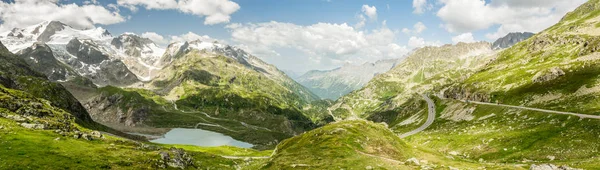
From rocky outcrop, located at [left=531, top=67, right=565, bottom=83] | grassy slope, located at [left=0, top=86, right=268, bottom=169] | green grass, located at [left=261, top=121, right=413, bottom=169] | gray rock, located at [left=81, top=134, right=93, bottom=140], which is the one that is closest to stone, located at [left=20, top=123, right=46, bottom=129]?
grassy slope, located at [left=0, top=86, right=268, bottom=169]

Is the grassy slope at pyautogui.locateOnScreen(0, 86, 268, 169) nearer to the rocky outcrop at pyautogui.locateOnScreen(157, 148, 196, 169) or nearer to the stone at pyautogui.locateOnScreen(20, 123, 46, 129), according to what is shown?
the rocky outcrop at pyautogui.locateOnScreen(157, 148, 196, 169)

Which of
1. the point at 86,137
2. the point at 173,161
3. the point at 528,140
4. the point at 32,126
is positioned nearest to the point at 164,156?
the point at 173,161

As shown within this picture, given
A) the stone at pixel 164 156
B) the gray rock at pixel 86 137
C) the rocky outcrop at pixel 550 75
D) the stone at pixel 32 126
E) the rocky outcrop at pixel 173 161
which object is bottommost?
the rocky outcrop at pixel 173 161

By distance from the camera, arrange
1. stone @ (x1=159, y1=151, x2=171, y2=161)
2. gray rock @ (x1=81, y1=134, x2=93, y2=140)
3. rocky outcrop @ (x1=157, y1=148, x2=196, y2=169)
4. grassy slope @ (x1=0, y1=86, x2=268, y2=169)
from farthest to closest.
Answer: gray rock @ (x1=81, y1=134, x2=93, y2=140) → stone @ (x1=159, y1=151, x2=171, y2=161) → rocky outcrop @ (x1=157, y1=148, x2=196, y2=169) → grassy slope @ (x1=0, y1=86, x2=268, y2=169)

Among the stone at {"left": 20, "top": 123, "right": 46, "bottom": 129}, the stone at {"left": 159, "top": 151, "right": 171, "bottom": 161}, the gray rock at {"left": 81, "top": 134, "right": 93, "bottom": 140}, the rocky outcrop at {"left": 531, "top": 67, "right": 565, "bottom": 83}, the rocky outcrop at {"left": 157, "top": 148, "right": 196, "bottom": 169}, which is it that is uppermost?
the rocky outcrop at {"left": 531, "top": 67, "right": 565, "bottom": 83}

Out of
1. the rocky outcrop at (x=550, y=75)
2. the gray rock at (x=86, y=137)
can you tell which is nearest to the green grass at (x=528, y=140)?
the rocky outcrop at (x=550, y=75)

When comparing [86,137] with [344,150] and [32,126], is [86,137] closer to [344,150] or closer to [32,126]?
[32,126]

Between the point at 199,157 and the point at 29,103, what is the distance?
75.5 meters

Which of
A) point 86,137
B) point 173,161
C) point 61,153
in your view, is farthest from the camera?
point 86,137

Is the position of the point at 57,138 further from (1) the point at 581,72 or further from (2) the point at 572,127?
(1) the point at 581,72

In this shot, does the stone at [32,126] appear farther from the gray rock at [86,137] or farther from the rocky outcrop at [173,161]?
the rocky outcrop at [173,161]

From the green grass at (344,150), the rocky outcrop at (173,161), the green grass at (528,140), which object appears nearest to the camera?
the green grass at (344,150)

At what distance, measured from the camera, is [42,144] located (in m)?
57.5

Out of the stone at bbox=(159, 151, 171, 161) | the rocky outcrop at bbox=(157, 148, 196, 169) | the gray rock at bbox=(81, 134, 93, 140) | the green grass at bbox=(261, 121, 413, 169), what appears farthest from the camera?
the gray rock at bbox=(81, 134, 93, 140)
